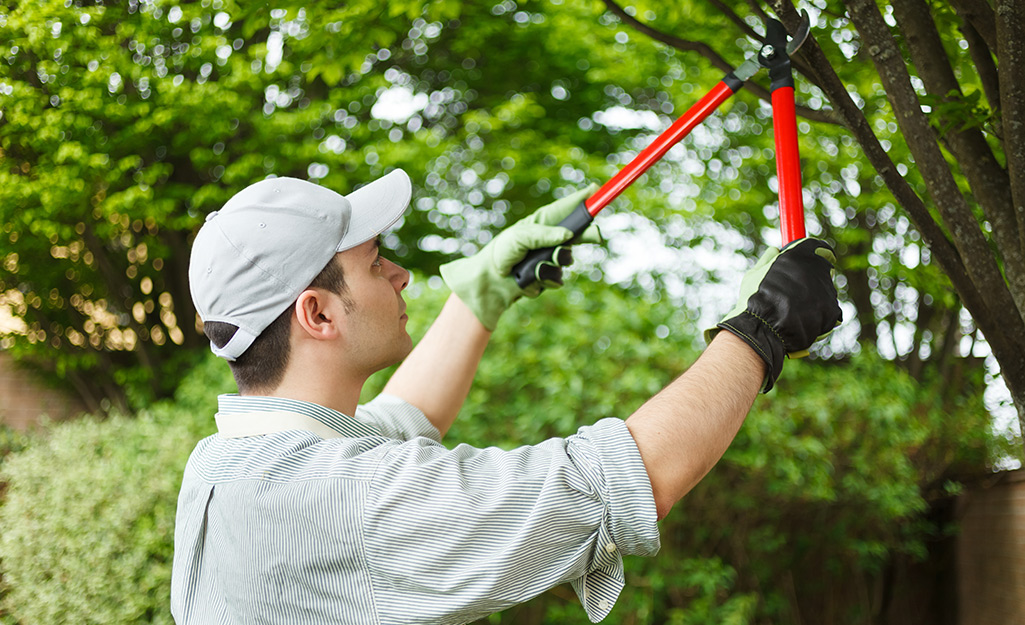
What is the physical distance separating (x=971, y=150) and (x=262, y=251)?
1.63m

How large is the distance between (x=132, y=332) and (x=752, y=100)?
6454mm

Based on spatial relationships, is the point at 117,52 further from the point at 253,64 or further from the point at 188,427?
the point at 188,427

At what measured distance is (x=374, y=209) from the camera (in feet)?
5.74

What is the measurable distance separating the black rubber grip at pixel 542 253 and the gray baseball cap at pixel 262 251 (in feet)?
2.27

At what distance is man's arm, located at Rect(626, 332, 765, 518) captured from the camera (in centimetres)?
127

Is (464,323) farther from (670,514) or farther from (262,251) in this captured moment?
(670,514)

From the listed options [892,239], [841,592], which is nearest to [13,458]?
[841,592]

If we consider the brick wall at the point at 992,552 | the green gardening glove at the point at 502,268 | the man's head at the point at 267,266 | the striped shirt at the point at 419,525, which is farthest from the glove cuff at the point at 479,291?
the brick wall at the point at 992,552

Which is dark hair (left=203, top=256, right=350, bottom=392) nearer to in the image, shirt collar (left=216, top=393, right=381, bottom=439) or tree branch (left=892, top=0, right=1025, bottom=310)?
shirt collar (left=216, top=393, right=381, bottom=439)

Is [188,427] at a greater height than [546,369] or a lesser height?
lesser

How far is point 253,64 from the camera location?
6215 mm

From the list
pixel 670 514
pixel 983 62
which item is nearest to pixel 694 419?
pixel 983 62

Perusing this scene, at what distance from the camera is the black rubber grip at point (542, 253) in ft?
7.32

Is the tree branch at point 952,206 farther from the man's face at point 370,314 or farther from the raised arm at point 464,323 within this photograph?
the man's face at point 370,314
